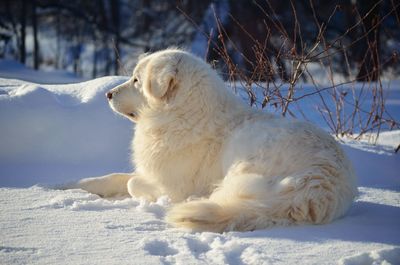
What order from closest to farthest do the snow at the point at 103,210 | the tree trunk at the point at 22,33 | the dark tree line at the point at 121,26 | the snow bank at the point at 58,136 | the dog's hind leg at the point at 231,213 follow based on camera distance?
the snow at the point at 103,210
the dog's hind leg at the point at 231,213
the snow bank at the point at 58,136
the tree trunk at the point at 22,33
the dark tree line at the point at 121,26

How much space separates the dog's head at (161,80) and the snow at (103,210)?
2.49 feet

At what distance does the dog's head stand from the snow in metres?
0.76

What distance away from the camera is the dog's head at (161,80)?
356 centimetres

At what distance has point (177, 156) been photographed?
3562mm

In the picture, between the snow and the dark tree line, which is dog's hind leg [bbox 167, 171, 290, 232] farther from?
the dark tree line

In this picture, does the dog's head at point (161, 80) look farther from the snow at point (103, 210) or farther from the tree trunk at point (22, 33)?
the tree trunk at point (22, 33)

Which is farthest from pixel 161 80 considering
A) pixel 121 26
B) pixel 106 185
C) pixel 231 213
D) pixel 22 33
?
pixel 121 26

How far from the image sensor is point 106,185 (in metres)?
3.73

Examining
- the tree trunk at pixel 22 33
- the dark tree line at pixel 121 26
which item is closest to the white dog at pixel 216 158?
the dark tree line at pixel 121 26

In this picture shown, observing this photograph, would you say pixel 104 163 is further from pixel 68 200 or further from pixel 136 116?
pixel 68 200

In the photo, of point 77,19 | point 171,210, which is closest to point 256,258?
point 171,210

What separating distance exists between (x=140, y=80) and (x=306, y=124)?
1.31 meters

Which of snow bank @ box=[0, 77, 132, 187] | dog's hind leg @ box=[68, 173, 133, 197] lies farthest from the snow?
dog's hind leg @ box=[68, 173, 133, 197]

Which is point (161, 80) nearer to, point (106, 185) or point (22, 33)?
point (106, 185)
